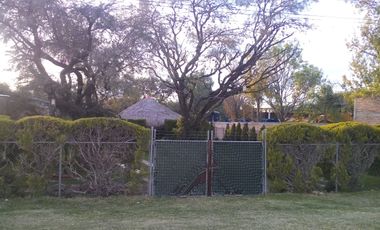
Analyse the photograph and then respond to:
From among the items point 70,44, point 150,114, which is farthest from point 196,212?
point 150,114

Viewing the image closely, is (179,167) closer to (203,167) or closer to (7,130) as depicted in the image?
(203,167)

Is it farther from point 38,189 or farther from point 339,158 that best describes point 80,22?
point 339,158

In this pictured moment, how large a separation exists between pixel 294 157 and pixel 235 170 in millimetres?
1797

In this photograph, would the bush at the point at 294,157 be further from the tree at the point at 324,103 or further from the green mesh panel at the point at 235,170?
the tree at the point at 324,103

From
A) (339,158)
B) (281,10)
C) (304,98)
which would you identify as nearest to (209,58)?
(281,10)

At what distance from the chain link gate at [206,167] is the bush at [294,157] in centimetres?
40

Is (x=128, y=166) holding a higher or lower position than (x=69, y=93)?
lower

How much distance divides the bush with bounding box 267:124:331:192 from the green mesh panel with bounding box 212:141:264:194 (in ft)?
1.68

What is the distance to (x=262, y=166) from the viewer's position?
13.3 m

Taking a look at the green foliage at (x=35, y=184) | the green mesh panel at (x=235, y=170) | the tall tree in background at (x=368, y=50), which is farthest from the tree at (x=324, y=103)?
the green foliage at (x=35, y=184)

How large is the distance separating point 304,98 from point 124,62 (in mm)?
47158

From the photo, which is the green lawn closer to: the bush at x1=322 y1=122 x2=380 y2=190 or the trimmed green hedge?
the trimmed green hedge

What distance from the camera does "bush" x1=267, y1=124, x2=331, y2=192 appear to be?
44.0 ft

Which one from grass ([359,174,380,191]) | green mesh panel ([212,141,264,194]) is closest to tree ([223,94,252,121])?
grass ([359,174,380,191])
